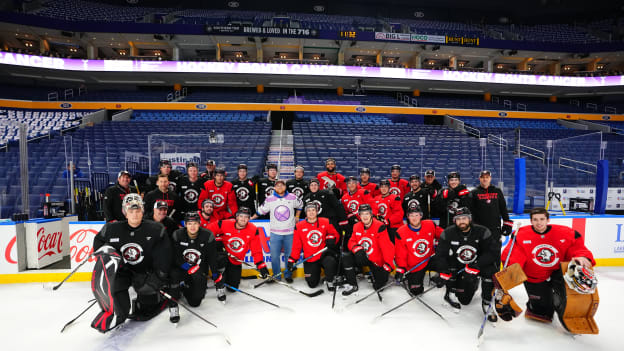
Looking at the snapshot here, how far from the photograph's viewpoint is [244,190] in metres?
5.66

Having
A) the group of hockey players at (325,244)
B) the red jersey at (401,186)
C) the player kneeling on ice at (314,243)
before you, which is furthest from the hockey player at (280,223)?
the red jersey at (401,186)

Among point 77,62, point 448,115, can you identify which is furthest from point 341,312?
point 77,62

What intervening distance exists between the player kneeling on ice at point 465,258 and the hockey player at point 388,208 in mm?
1342

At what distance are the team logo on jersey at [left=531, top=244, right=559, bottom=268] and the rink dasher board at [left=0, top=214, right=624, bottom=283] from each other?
4.17 ft

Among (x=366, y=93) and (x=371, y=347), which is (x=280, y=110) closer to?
(x=366, y=93)

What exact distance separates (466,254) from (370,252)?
132cm

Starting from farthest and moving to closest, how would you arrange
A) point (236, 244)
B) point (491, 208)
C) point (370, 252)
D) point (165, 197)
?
point (165, 197) → point (491, 208) → point (236, 244) → point (370, 252)

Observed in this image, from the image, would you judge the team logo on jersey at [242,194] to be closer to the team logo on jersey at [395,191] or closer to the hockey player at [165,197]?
the hockey player at [165,197]

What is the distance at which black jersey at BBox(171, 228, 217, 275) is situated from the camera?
13.1 feet

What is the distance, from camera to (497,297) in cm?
352

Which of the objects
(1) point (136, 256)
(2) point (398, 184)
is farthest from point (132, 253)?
(2) point (398, 184)

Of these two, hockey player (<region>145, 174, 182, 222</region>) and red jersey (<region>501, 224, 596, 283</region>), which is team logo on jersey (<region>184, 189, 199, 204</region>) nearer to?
hockey player (<region>145, 174, 182, 222</region>)

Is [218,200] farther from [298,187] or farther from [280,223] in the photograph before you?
[298,187]

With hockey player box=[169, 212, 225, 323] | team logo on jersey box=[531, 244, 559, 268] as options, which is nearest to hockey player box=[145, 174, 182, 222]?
hockey player box=[169, 212, 225, 323]
